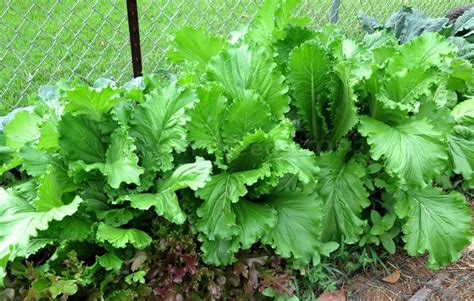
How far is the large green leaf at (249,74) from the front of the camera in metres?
2.55

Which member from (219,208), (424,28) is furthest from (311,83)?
(424,28)

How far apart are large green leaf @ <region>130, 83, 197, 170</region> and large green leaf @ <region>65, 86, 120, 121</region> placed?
6.4 inches

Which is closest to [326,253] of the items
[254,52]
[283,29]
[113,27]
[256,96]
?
[256,96]

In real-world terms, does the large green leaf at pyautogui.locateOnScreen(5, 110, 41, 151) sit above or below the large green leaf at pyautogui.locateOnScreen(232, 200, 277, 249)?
below

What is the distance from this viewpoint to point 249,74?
2.57 metres

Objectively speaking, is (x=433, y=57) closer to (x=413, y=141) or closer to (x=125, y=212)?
(x=413, y=141)

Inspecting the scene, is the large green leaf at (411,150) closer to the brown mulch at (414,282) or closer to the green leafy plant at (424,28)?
the brown mulch at (414,282)

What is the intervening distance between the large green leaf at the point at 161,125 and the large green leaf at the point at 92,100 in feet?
0.54

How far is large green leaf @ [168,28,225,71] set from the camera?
2797mm

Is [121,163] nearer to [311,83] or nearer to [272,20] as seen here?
[311,83]

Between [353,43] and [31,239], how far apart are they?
6.85ft

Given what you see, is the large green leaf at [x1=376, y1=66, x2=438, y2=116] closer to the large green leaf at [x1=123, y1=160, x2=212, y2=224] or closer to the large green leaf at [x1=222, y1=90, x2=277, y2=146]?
the large green leaf at [x1=222, y1=90, x2=277, y2=146]

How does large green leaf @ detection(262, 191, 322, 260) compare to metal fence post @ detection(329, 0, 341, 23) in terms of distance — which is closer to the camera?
large green leaf @ detection(262, 191, 322, 260)

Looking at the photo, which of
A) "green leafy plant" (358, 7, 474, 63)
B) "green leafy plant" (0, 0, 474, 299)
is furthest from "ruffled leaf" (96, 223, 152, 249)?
"green leafy plant" (358, 7, 474, 63)
